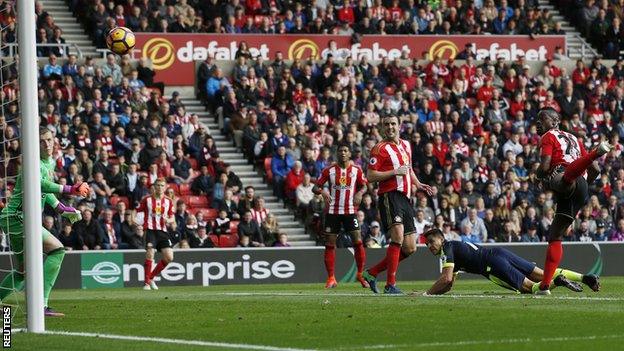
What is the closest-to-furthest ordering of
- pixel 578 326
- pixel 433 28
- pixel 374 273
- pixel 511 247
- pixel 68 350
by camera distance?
pixel 68 350, pixel 578 326, pixel 374 273, pixel 511 247, pixel 433 28

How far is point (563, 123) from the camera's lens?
34.6 m

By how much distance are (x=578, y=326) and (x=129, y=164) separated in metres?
17.8

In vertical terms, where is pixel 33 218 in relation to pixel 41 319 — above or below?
above

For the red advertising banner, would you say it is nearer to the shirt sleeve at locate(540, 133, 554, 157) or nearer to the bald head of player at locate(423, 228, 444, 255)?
the bald head of player at locate(423, 228, 444, 255)

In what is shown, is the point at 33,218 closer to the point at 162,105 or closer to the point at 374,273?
the point at 374,273

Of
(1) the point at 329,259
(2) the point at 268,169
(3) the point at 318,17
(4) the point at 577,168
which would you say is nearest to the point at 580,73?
(3) the point at 318,17

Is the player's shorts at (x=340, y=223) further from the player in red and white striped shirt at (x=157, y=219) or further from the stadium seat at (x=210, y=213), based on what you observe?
the stadium seat at (x=210, y=213)

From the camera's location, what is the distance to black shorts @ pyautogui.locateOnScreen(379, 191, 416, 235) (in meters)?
17.9

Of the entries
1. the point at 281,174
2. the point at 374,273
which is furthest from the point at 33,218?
the point at 281,174

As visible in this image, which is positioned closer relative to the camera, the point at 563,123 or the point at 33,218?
the point at 33,218

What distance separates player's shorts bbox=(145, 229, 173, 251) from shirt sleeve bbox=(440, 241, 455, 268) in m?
7.96

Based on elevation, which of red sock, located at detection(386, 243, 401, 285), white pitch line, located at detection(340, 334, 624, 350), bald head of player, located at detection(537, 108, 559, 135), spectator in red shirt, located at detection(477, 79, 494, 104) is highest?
bald head of player, located at detection(537, 108, 559, 135)

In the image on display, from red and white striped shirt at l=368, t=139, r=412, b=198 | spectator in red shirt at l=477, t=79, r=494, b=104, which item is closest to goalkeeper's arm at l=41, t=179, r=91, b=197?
red and white striped shirt at l=368, t=139, r=412, b=198

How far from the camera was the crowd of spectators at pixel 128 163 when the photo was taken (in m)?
26.9
